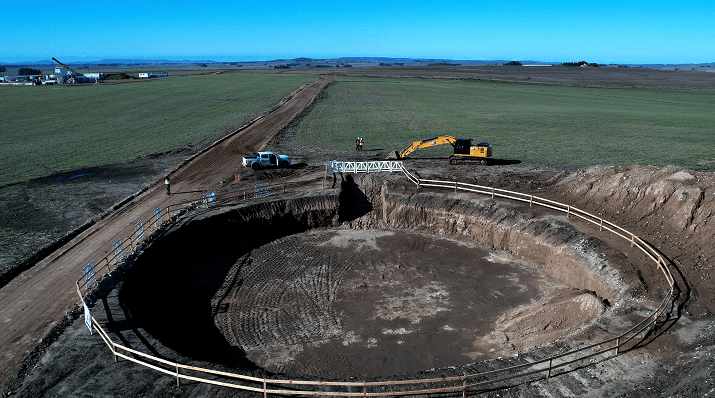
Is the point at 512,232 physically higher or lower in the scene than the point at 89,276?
higher

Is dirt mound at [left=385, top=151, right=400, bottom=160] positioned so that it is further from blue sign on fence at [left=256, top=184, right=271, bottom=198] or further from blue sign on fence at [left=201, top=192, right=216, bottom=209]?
blue sign on fence at [left=201, top=192, right=216, bottom=209]

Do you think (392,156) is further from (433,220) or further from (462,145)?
(433,220)

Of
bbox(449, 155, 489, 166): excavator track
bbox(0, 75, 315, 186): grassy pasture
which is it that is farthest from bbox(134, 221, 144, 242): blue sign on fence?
bbox(449, 155, 489, 166): excavator track

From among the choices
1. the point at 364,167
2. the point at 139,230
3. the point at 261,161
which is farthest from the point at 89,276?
the point at 364,167

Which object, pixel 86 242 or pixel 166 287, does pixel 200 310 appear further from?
pixel 86 242

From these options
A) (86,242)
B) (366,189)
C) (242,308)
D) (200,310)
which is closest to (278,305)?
(242,308)

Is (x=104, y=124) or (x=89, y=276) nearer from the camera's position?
(x=89, y=276)

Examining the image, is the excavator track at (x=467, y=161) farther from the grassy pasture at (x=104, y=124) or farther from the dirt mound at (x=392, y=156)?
the grassy pasture at (x=104, y=124)

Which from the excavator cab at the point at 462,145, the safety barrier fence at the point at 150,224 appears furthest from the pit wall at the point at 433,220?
the excavator cab at the point at 462,145
